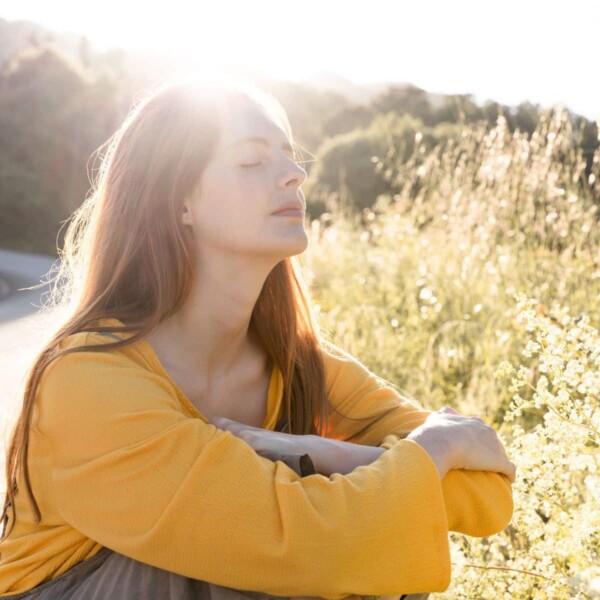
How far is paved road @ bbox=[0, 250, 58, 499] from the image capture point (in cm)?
253

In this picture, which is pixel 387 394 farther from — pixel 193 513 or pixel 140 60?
pixel 140 60

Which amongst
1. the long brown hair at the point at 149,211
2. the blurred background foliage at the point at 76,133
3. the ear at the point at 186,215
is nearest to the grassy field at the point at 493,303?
the long brown hair at the point at 149,211

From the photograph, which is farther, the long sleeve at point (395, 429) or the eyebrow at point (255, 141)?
the eyebrow at point (255, 141)

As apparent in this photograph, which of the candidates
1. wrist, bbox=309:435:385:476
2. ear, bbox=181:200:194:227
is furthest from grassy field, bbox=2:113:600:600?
ear, bbox=181:200:194:227

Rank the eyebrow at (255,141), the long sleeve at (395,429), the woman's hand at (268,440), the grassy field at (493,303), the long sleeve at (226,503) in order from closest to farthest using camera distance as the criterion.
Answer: the long sleeve at (226,503), the woman's hand at (268,440), the long sleeve at (395,429), the eyebrow at (255,141), the grassy field at (493,303)

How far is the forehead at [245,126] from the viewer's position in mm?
2334

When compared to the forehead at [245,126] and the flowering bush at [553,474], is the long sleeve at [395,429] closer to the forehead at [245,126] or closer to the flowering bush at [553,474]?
the flowering bush at [553,474]

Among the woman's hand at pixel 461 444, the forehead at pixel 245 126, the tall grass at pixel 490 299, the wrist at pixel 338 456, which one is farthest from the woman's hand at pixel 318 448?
the forehead at pixel 245 126

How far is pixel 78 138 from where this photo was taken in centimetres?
2281

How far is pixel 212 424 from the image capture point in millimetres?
2061

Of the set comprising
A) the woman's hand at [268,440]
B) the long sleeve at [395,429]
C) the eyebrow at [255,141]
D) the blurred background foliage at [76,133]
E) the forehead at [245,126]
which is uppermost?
the forehead at [245,126]

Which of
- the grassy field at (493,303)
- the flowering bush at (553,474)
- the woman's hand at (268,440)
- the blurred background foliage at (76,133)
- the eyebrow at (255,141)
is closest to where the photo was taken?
the woman's hand at (268,440)

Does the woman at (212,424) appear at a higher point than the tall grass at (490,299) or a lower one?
higher

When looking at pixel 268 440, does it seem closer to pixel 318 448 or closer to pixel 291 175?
pixel 318 448
